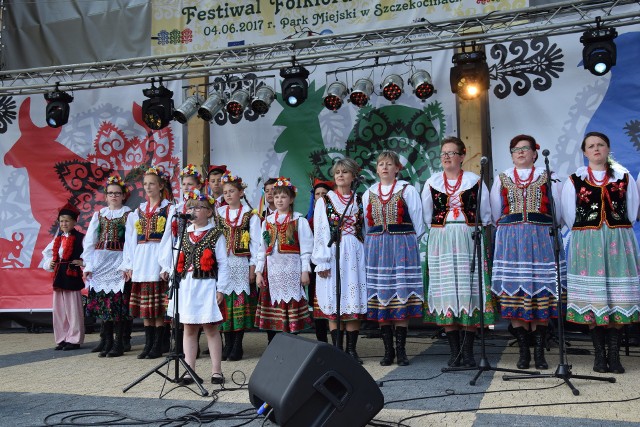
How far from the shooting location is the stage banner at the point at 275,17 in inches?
284

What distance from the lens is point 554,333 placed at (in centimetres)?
646

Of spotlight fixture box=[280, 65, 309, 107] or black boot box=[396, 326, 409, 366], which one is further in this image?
spotlight fixture box=[280, 65, 309, 107]

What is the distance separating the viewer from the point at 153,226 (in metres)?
5.96

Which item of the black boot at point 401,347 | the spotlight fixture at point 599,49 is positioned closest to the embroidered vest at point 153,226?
the black boot at point 401,347

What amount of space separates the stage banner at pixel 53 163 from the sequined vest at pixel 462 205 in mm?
4189

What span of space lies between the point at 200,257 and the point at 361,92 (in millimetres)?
3441

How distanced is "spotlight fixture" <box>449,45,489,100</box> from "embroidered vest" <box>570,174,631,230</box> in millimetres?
2251

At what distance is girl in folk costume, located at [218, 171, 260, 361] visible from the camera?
5758 mm

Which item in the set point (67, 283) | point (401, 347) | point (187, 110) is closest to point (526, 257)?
point (401, 347)

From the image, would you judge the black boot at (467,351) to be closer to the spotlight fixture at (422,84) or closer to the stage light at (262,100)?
the spotlight fixture at (422,84)

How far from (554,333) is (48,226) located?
6356 mm

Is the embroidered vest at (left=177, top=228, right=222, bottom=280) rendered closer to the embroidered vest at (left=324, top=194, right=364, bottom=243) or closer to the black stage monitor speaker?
the embroidered vest at (left=324, top=194, right=364, bottom=243)

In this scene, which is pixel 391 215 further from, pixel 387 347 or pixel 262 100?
pixel 262 100

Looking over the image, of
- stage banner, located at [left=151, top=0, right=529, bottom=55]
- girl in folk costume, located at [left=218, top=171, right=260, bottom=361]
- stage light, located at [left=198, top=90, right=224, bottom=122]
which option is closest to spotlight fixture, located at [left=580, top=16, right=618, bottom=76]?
stage banner, located at [left=151, top=0, right=529, bottom=55]
